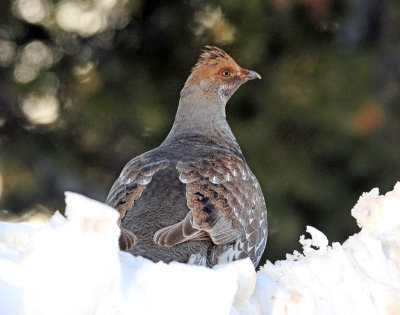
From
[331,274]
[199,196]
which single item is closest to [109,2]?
[199,196]

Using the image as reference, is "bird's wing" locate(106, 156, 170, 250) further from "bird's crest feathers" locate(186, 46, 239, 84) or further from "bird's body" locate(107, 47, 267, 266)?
"bird's crest feathers" locate(186, 46, 239, 84)

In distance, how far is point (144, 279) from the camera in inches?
42.3

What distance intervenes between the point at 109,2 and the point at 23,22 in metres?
0.77

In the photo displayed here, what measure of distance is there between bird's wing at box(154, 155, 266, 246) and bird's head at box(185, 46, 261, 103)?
1.98ft

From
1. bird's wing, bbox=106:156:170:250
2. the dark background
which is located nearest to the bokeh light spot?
the dark background

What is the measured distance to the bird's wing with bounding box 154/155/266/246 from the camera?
9.32 feet

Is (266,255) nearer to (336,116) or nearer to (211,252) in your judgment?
(336,116)

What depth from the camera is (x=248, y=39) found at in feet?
22.5

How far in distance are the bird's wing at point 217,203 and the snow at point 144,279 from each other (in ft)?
5.02

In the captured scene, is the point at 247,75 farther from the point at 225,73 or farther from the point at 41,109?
the point at 41,109

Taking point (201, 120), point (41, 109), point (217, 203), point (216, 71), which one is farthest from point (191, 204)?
point (41, 109)

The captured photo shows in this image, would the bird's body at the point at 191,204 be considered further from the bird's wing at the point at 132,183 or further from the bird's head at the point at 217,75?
the bird's head at the point at 217,75

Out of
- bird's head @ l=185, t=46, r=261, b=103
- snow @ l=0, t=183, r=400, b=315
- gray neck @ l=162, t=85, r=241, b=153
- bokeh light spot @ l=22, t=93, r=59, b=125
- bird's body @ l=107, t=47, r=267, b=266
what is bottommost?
snow @ l=0, t=183, r=400, b=315

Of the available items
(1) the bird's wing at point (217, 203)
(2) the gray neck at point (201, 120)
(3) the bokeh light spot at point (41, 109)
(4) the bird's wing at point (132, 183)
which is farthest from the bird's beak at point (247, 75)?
(3) the bokeh light spot at point (41, 109)
